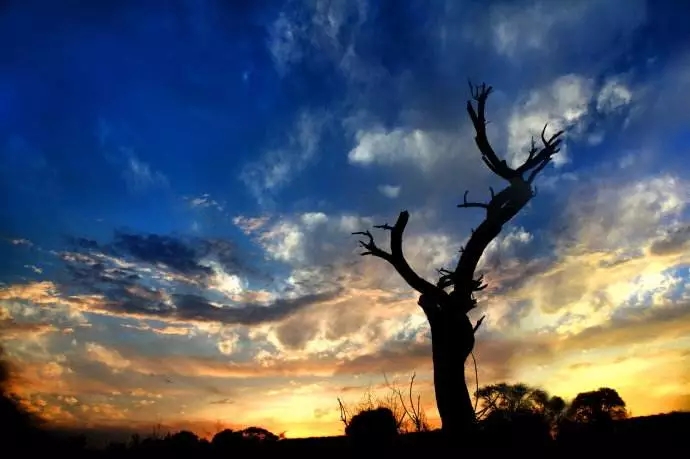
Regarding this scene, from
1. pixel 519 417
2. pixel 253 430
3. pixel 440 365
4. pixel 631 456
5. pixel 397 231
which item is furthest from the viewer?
pixel 397 231

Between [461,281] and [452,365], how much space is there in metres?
1.80

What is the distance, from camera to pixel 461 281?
1043 cm

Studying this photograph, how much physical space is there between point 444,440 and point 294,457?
2.29 meters

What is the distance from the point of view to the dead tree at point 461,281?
9.58 m

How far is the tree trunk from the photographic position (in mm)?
9367

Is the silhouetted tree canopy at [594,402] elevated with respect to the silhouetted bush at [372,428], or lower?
elevated

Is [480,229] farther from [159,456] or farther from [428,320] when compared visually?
[159,456]

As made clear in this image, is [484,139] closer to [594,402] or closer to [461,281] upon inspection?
[461,281]

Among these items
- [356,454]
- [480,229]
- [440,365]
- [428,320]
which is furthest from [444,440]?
[480,229]

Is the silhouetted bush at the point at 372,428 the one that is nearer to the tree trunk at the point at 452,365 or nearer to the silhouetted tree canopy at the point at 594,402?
the tree trunk at the point at 452,365

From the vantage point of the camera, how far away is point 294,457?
739 centimetres

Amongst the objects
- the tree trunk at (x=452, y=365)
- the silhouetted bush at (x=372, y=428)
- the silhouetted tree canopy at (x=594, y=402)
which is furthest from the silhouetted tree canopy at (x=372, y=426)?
the silhouetted tree canopy at (x=594, y=402)

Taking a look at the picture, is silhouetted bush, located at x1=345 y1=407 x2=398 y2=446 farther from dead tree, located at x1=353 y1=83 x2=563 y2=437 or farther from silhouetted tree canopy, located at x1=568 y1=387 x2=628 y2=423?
silhouetted tree canopy, located at x1=568 y1=387 x2=628 y2=423

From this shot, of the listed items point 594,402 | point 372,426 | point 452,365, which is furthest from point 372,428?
point 594,402
